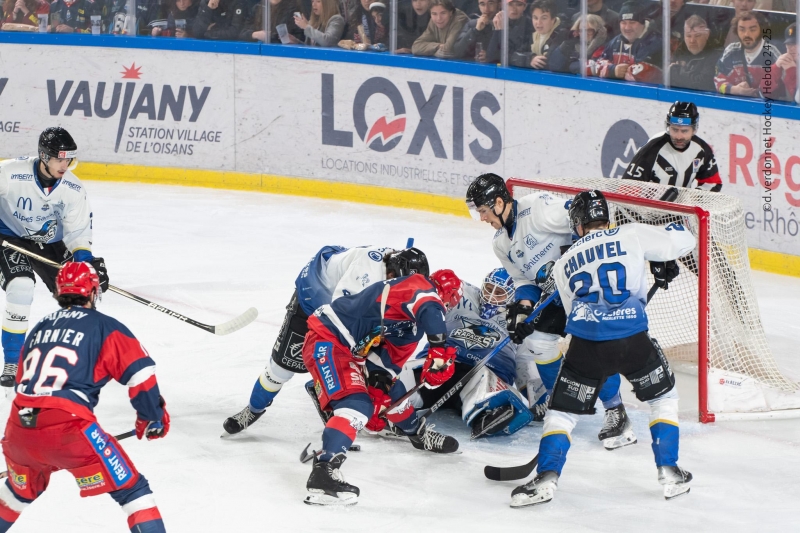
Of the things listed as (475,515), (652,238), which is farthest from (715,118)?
(475,515)

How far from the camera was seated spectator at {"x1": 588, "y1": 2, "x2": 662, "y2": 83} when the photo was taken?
25.8ft

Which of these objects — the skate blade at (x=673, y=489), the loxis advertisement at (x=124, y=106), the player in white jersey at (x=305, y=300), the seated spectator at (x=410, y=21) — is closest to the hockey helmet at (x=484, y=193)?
the player in white jersey at (x=305, y=300)

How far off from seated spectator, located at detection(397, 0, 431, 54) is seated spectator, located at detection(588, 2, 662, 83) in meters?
1.54

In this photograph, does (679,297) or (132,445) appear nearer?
(132,445)

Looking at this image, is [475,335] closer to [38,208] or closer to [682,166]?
[682,166]

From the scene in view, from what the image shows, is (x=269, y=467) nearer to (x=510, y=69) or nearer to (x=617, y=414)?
(x=617, y=414)

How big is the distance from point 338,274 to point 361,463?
745mm

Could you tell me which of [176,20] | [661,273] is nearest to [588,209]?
[661,273]

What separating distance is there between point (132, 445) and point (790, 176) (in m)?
4.24

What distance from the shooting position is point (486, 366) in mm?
5125

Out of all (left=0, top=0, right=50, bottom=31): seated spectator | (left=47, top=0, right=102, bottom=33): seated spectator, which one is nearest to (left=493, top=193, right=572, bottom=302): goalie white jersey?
(left=47, top=0, right=102, bottom=33): seated spectator

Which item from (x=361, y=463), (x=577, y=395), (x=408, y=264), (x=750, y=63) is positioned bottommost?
(x=361, y=463)

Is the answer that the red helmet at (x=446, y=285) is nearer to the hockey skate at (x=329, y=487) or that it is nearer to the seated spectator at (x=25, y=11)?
the hockey skate at (x=329, y=487)

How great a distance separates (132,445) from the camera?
490 cm
